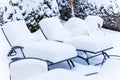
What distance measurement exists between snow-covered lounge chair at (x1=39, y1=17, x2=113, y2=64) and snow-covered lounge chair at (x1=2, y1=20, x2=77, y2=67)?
44 centimetres

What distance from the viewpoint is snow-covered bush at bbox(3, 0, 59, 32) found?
7.68m

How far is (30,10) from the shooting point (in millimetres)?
7969

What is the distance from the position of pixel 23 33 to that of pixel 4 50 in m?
0.87

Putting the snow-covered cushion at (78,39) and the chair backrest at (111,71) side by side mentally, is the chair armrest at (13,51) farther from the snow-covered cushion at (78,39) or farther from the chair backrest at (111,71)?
the chair backrest at (111,71)

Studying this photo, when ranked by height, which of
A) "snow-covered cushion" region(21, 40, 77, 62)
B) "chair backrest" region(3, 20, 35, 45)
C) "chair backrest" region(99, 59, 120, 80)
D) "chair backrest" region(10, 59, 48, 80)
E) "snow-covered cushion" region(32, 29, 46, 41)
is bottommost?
"snow-covered cushion" region(32, 29, 46, 41)

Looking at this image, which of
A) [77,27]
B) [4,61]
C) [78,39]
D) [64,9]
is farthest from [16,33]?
[64,9]

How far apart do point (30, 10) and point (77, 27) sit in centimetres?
196

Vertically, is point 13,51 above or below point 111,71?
below

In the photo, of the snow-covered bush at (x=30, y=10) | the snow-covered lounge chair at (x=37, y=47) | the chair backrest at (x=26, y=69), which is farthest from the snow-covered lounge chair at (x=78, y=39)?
the chair backrest at (x=26, y=69)

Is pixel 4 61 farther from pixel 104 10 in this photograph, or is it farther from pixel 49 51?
pixel 104 10

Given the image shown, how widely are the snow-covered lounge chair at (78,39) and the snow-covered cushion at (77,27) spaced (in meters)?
0.22

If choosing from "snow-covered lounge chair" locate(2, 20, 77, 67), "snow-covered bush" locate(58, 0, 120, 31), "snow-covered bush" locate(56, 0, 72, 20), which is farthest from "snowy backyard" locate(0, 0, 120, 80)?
"snow-covered bush" locate(56, 0, 72, 20)

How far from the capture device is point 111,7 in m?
8.45

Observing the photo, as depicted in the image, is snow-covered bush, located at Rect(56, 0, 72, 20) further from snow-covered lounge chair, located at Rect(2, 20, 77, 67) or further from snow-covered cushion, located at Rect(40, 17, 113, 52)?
snow-covered lounge chair, located at Rect(2, 20, 77, 67)
